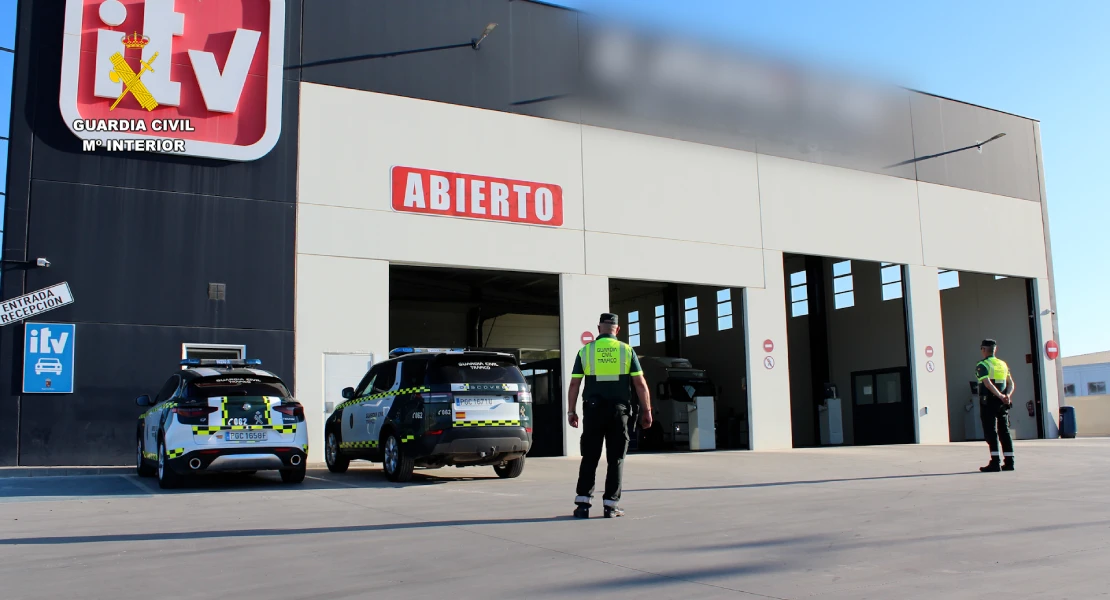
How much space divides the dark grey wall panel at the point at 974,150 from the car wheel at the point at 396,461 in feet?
59.7

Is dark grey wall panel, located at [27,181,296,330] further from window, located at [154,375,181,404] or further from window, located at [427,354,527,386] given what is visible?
window, located at [427,354,527,386]

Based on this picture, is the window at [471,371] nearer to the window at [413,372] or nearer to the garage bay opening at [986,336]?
the window at [413,372]

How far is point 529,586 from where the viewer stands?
5.05 m

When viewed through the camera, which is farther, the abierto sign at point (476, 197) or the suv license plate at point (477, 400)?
the abierto sign at point (476, 197)

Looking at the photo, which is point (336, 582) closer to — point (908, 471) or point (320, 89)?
point (908, 471)

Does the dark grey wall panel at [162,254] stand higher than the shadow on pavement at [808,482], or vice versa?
the dark grey wall panel at [162,254]

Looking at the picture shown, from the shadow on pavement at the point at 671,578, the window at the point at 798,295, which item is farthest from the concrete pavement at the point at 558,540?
the window at the point at 798,295

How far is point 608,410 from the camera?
8227 millimetres

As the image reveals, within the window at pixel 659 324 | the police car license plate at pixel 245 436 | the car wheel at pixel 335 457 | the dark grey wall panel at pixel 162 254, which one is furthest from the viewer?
the window at pixel 659 324

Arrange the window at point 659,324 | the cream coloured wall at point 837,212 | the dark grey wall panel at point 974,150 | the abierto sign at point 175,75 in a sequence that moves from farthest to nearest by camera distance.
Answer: the window at point 659,324
the dark grey wall panel at point 974,150
the cream coloured wall at point 837,212
the abierto sign at point 175,75

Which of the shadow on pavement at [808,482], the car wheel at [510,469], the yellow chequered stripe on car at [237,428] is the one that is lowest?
the shadow on pavement at [808,482]

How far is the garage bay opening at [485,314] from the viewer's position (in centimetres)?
2497

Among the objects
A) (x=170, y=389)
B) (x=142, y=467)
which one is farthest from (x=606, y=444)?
(x=142, y=467)

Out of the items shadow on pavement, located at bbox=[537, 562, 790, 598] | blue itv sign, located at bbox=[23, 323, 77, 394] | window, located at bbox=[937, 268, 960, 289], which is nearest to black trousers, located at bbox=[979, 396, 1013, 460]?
shadow on pavement, located at bbox=[537, 562, 790, 598]
